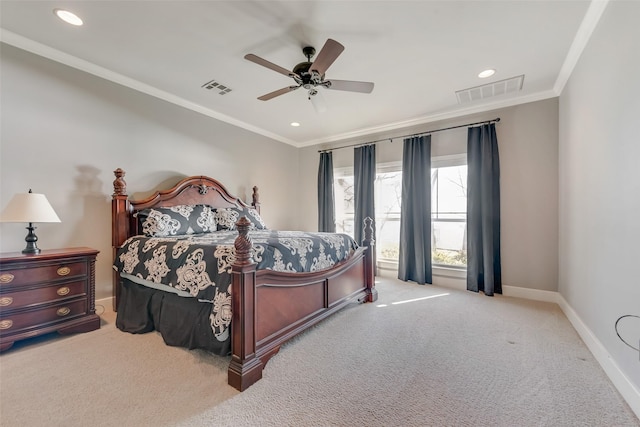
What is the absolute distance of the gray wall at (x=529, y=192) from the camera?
3236mm

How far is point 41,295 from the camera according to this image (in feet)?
7.09

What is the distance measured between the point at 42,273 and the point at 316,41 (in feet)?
9.85

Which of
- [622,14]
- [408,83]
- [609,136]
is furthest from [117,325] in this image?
[622,14]

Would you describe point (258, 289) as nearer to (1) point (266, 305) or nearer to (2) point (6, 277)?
(1) point (266, 305)

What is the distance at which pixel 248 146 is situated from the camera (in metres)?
4.56

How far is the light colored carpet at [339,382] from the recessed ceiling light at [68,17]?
2.61 metres

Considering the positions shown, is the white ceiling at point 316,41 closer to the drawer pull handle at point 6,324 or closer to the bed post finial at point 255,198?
the bed post finial at point 255,198

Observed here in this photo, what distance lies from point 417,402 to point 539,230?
2943 mm

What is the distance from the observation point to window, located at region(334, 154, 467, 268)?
3893 millimetres

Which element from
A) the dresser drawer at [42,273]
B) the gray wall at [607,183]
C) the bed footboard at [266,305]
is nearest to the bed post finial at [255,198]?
the bed footboard at [266,305]

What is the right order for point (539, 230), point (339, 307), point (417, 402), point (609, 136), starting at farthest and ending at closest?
point (539, 230) → point (339, 307) → point (609, 136) → point (417, 402)

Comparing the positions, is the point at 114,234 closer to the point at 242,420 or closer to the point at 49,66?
the point at 49,66

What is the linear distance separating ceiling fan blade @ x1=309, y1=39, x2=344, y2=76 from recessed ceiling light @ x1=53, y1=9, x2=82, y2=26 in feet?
6.25

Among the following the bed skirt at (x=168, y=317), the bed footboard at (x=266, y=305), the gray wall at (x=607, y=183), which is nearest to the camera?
the gray wall at (x=607, y=183)
